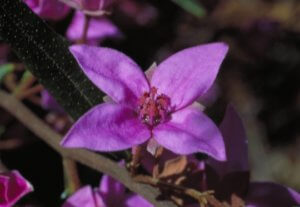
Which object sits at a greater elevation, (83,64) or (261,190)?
(83,64)

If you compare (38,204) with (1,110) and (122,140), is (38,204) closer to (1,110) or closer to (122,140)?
(1,110)

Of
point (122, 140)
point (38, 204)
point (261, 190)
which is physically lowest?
point (38, 204)

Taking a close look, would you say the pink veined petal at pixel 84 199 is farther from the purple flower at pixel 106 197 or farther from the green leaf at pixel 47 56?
the green leaf at pixel 47 56

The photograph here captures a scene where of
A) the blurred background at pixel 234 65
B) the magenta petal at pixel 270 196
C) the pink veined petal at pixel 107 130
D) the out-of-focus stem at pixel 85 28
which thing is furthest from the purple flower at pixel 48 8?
the magenta petal at pixel 270 196

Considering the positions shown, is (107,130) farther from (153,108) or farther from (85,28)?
(85,28)

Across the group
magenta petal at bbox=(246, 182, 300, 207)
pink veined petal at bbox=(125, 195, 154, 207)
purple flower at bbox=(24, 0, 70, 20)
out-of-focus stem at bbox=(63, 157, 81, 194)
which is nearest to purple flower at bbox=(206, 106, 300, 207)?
magenta petal at bbox=(246, 182, 300, 207)

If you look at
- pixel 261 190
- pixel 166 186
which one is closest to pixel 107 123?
pixel 166 186

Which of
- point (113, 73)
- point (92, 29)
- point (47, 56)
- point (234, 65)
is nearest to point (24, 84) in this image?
point (92, 29)
